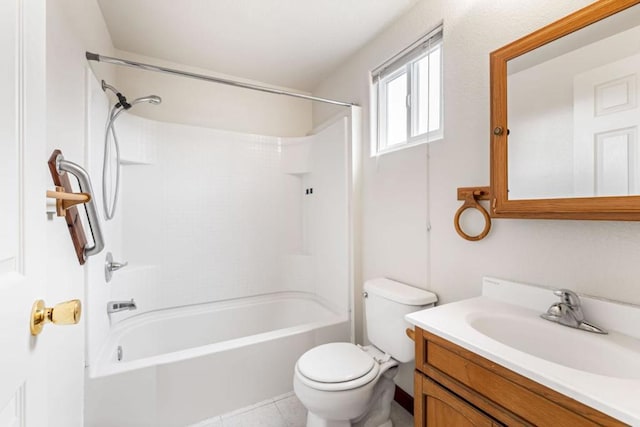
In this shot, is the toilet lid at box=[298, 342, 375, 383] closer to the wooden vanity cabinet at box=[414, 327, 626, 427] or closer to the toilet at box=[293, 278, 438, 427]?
the toilet at box=[293, 278, 438, 427]

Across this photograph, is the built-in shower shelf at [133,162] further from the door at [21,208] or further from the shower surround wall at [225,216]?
the door at [21,208]

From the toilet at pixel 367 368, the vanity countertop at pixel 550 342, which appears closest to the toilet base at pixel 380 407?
the toilet at pixel 367 368

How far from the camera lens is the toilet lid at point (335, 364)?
1342 millimetres

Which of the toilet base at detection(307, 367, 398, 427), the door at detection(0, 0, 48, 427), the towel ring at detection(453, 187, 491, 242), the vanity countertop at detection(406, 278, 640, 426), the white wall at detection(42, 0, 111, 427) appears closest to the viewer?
the door at detection(0, 0, 48, 427)

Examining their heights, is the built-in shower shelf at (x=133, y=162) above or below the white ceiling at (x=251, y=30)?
below

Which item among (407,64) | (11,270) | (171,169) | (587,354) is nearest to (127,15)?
(171,169)

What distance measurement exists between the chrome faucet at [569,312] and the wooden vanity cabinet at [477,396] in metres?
0.37

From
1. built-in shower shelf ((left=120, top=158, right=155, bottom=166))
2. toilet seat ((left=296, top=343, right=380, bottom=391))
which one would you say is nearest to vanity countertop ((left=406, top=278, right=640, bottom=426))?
toilet seat ((left=296, top=343, right=380, bottom=391))

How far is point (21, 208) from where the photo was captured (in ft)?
1.64

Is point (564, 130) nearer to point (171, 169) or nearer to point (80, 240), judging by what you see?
point (80, 240)

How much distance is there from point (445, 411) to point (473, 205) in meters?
0.85

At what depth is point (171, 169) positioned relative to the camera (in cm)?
234

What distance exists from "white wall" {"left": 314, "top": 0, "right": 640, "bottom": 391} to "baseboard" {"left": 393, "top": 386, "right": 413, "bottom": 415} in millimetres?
66

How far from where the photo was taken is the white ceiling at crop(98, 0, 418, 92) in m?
1.67
